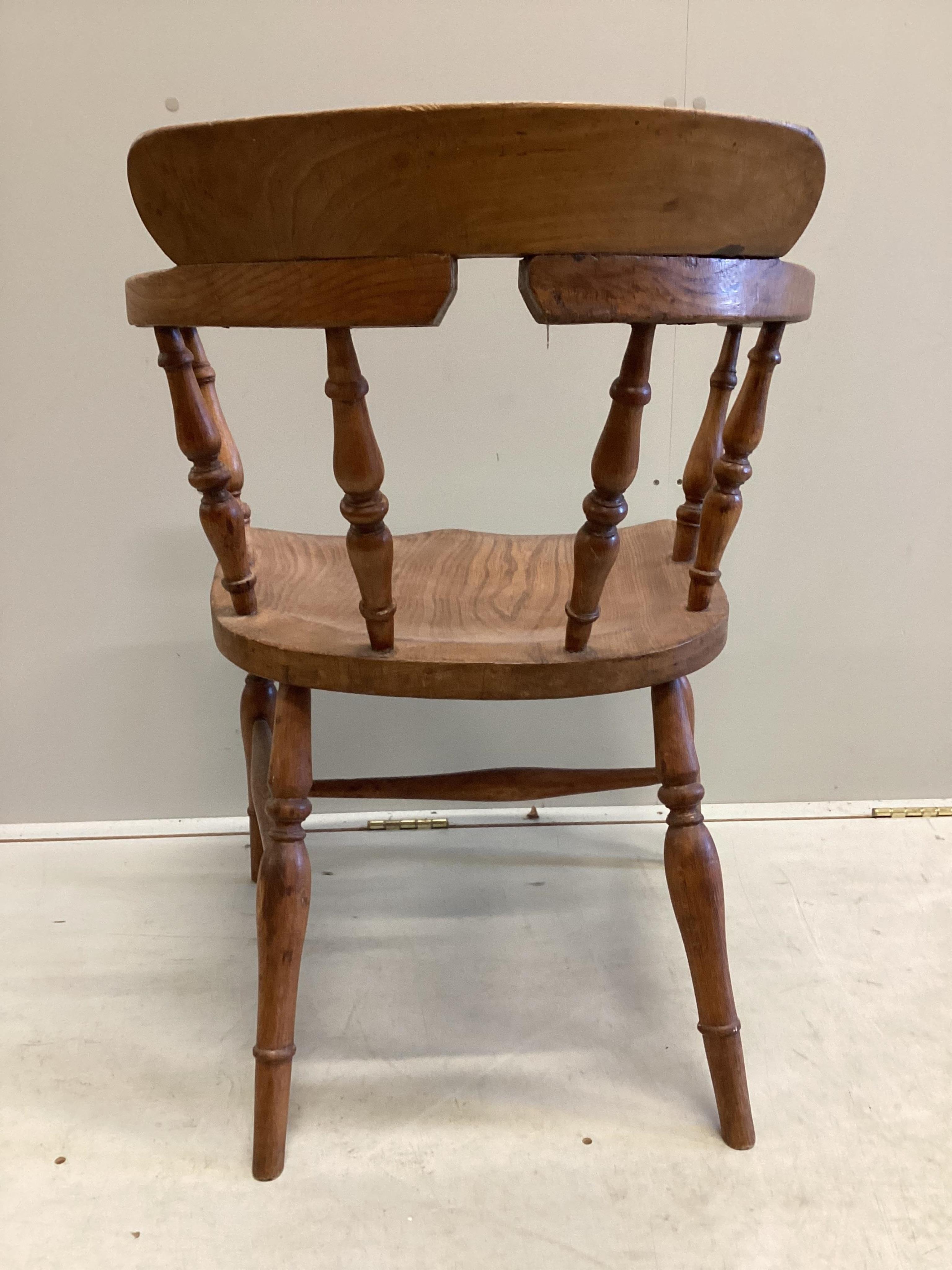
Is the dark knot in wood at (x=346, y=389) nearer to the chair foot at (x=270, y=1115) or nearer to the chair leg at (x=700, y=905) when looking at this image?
the chair leg at (x=700, y=905)

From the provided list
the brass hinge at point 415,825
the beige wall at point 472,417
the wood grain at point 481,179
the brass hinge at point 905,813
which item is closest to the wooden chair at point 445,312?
the wood grain at point 481,179

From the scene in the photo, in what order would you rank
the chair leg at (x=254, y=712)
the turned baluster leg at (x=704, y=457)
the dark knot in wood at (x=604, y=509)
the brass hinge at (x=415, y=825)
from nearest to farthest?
the dark knot in wood at (x=604, y=509)
the turned baluster leg at (x=704, y=457)
the chair leg at (x=254, y=712)
the brass hinge at (x=415, y=825)

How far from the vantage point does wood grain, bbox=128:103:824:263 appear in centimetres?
58

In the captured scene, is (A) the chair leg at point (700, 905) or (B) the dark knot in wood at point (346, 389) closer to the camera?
(B) the dark knot in wood at point (346, 389)

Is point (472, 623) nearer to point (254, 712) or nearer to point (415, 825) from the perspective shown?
point (254, 712)

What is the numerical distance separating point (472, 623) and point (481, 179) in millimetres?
408

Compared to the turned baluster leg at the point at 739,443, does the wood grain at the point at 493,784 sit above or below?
below

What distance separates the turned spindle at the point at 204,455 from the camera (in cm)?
73

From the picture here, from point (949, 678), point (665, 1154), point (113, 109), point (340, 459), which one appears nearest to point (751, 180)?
point (340, 459)

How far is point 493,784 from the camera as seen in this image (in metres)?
1.04

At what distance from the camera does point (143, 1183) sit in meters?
0.85

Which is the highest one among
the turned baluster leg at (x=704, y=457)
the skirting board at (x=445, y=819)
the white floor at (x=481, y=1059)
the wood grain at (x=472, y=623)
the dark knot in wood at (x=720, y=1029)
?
the turned baluster leg at (x=704, y=457)

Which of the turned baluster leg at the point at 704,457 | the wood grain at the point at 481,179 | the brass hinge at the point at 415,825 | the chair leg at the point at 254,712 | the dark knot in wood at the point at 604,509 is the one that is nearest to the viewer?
the wood grain at the point at 481,179

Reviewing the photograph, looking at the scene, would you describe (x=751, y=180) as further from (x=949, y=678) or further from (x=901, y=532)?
(x=949, y=678)
